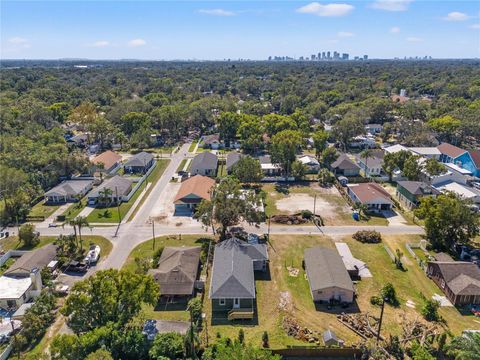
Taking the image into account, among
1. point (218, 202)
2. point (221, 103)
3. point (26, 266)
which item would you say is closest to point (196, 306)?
point (218, 202)

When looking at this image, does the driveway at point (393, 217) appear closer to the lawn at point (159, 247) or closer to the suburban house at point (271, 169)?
the suburban house at point (271, 169)

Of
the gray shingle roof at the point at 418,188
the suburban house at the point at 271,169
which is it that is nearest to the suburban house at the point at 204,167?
the suburban house at the point at 271,169

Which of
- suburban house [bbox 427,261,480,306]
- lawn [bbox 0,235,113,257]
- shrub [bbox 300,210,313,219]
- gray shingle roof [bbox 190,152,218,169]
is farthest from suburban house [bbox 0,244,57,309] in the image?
suburban house [bbox 427,261,480,306]

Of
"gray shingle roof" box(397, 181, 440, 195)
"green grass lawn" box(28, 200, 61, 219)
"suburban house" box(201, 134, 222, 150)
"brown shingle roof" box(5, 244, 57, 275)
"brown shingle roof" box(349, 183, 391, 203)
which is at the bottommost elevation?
"green grass lawn" box(28, 200, 61, 219)

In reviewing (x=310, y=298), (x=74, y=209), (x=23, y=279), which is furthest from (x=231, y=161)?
(x=23, y=279)

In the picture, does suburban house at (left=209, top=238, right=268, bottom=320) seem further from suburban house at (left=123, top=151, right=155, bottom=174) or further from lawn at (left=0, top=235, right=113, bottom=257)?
suburban house at (left=123, top=151, right=155, bottom=174)

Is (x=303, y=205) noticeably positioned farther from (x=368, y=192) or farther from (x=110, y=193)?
(x=110, y=193)

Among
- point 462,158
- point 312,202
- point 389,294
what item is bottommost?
point 389,294
